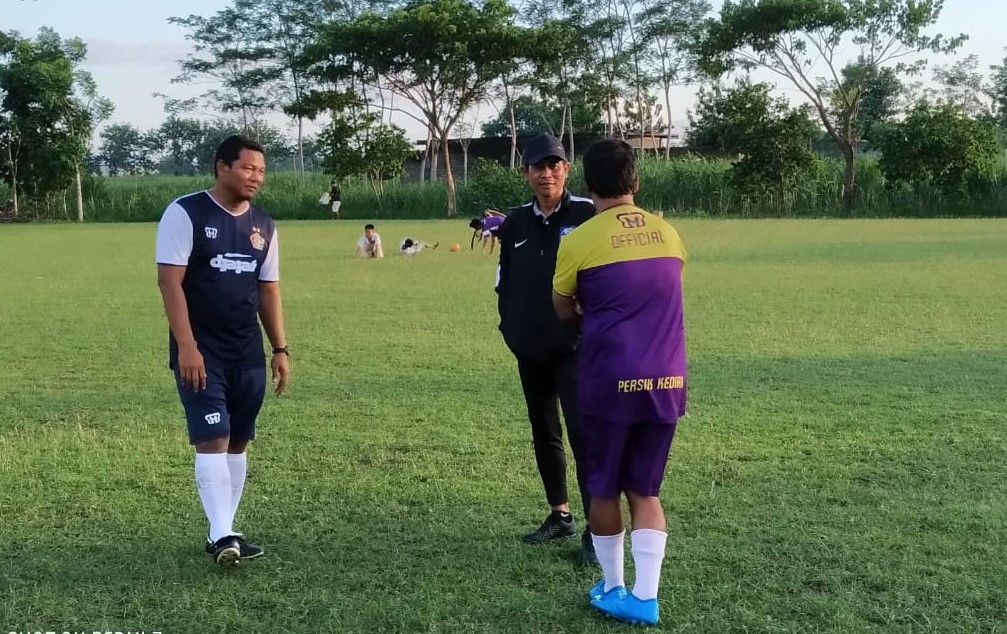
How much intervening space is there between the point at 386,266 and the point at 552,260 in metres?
14.1

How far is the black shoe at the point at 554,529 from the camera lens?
14.0ft

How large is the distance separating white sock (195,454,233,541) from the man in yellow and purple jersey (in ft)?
5.43

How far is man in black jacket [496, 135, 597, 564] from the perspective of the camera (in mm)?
3945

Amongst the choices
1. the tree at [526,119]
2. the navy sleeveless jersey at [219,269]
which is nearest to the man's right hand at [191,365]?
the navy sleeveless jersey at [219,269]

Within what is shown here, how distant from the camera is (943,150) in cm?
3744

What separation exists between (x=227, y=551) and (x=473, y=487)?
1519 millimetres

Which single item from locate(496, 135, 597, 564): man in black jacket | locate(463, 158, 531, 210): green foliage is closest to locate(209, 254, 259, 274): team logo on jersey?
locate(496, 135, 597, 564): man in black jacket

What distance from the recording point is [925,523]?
4344 mm

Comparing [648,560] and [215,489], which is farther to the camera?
[215,489]

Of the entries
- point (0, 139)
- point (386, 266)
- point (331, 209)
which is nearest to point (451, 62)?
point (331, 209)

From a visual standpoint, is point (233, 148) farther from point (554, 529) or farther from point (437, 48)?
point (437, 48)

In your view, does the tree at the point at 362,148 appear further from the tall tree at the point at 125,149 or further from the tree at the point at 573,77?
the tall tree at the point at 125,149

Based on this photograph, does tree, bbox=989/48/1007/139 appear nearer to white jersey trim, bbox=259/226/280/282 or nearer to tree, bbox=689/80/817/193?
tree, bbox=689/80/817/193

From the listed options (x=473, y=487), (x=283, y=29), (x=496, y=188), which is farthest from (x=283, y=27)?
(x=473, y=487)
